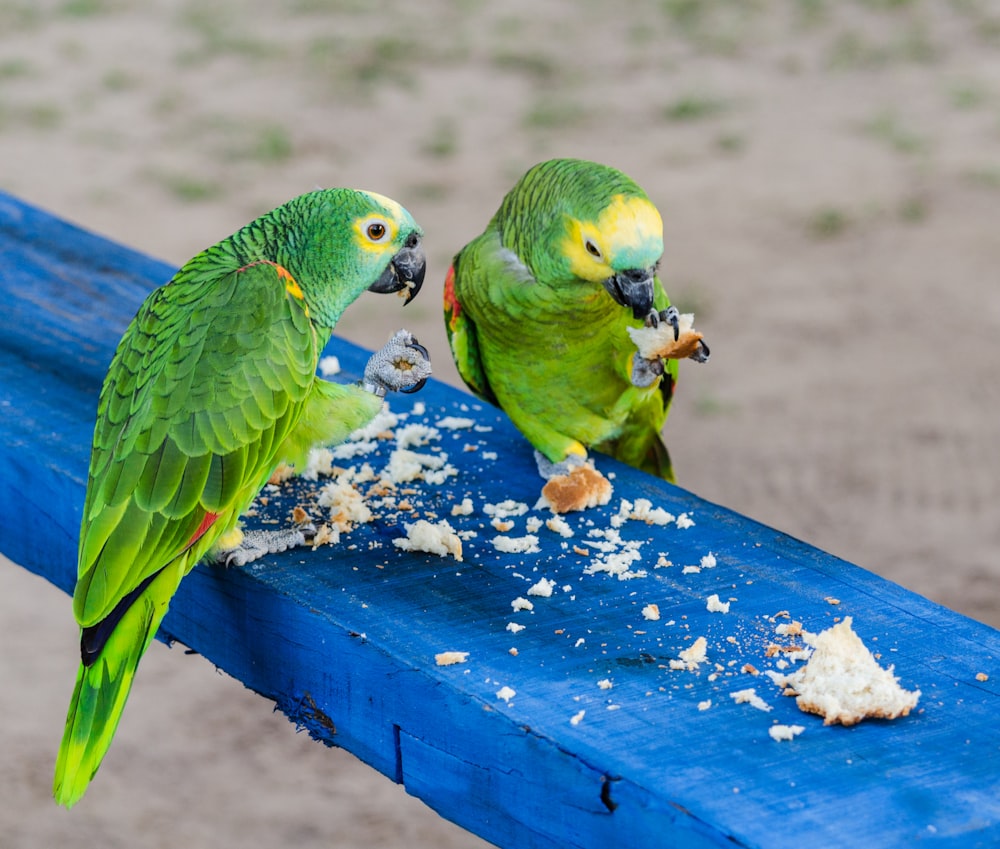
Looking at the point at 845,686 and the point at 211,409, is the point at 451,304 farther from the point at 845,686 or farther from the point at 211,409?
the point at 845,686

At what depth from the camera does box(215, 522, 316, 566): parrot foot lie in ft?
5.97

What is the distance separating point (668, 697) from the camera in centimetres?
150

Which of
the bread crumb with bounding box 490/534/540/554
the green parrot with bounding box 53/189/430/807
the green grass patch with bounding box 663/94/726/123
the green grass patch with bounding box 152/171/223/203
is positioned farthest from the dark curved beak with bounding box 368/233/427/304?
the green grass patch with bounding box 663/94/726/123

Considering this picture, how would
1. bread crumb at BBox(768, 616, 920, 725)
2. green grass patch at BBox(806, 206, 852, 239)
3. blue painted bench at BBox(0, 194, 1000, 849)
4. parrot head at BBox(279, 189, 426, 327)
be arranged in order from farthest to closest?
1. green grass patch at BBox(806, 206, 852, 239)
2. parrot head at BBox(279, 189, 426, 327)
3. bread crumb at BBox(768, 616, 920, 725)
4. blue painted bench at BBox(0, 194, 1000, 849)

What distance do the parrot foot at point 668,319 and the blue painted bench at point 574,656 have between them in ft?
0.95

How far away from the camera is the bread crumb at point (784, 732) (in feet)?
4.65

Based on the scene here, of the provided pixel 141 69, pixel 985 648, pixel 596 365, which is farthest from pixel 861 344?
pixel 141 69

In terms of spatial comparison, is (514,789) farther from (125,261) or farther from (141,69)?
(141,69)

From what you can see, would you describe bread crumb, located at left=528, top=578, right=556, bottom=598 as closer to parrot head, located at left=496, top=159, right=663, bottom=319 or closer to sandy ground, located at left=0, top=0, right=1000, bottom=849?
parrot head, located at left=496, top=159, right=663, bottom=319

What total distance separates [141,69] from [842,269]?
476cm

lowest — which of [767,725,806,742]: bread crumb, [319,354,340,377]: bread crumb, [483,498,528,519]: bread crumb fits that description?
[767,725,806,742]: bread crumb

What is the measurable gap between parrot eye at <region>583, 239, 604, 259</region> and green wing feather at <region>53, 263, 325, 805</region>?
1.47ft

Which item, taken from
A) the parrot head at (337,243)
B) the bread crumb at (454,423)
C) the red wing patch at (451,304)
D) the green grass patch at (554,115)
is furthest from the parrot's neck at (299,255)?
the green grass patch at (554,115)

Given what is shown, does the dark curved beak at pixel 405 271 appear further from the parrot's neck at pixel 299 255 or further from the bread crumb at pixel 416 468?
the bread crumb at pixel 416 468
